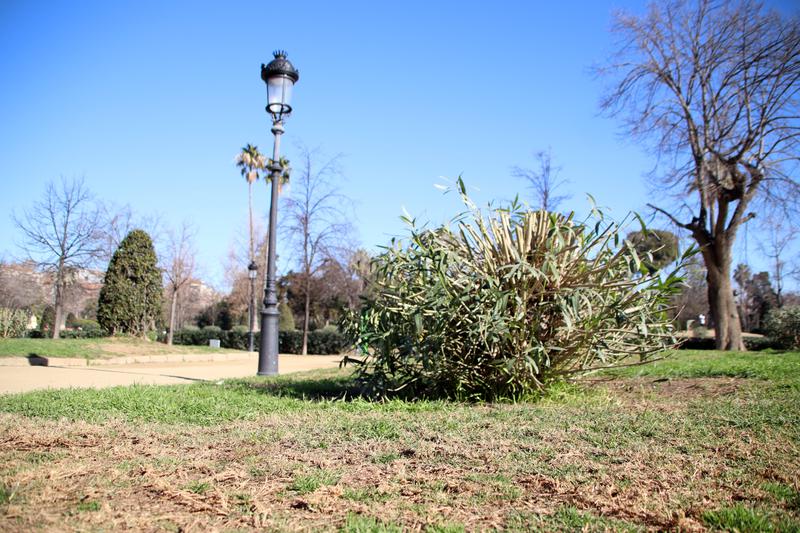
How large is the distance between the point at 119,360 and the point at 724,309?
58.4 feet

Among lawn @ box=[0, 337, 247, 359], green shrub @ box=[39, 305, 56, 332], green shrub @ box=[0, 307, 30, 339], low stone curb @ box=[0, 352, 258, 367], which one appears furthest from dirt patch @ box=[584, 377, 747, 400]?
green shrub @ box=[39, 305, 56, 332]

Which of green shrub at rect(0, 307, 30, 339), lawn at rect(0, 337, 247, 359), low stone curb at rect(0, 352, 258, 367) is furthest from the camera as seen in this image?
green shrub at rect(0, 307, 30, 339)

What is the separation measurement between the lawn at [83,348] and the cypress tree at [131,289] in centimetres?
68

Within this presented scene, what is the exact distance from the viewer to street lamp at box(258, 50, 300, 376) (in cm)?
927

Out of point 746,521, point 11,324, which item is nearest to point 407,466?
point 746,521

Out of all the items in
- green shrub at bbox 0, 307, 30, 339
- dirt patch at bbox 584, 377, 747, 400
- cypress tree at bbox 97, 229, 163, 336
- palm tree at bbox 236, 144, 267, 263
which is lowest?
dirt patch at bbox 584, 377, 747, 400

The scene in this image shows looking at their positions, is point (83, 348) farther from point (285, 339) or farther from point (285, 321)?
point (285, 321)

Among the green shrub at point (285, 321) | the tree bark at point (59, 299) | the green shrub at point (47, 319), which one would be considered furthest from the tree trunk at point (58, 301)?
the green shrub at point (285, 321)

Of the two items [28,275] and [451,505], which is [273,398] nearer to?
[451,505]

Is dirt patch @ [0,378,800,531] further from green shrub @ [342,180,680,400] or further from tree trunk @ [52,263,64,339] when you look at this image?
tree trunk @ [52,263,64,339]

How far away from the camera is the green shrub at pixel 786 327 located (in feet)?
53.6

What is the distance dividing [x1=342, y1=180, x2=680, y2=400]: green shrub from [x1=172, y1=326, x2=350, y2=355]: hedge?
19296 mm

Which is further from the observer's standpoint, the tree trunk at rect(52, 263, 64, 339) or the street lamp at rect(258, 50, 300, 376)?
the tree trunk at rect(52, 263, 64, 339)

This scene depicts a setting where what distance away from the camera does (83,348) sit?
15.9 m
